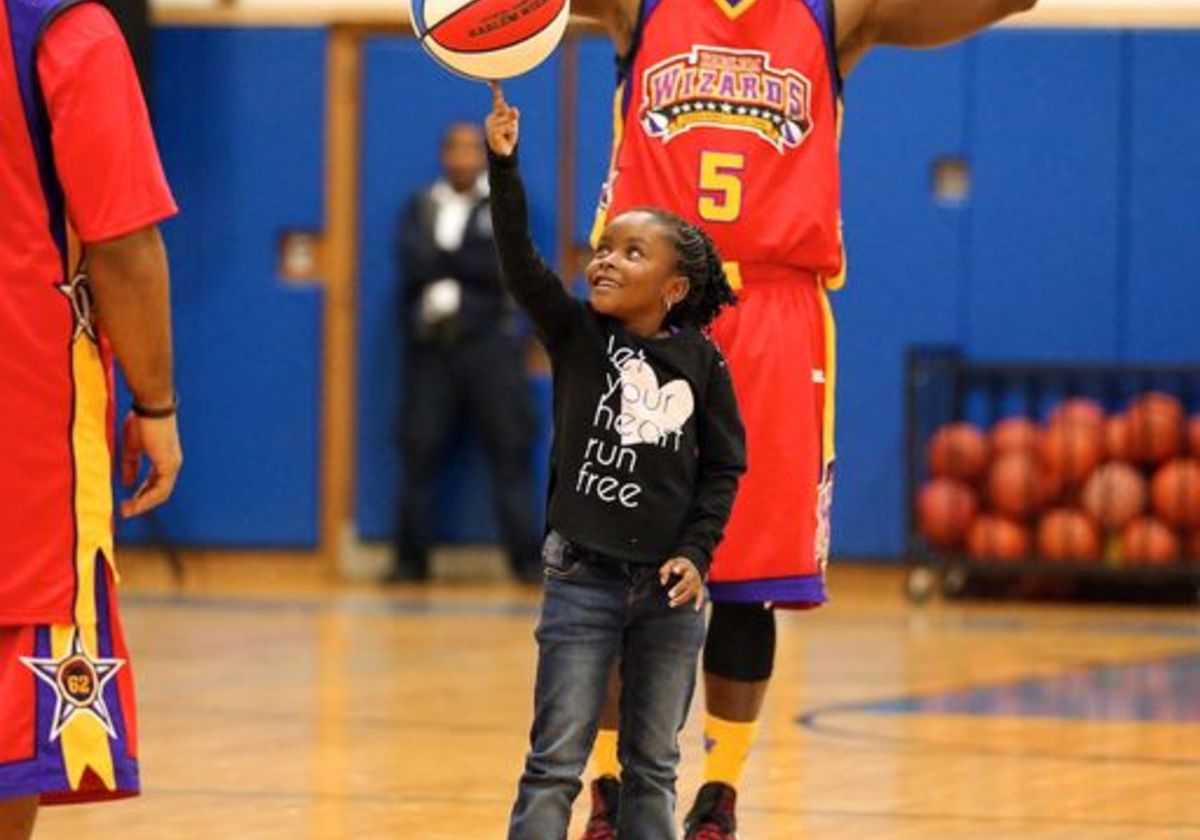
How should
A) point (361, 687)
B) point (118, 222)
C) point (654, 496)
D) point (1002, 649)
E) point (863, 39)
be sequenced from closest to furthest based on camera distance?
point (118, 222), point (654, 496), point (863, 39), point (361, 687), point (1002, 649)

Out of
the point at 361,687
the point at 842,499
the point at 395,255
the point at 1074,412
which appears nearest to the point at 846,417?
the point at 842,499

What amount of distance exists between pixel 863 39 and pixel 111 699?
259 cm

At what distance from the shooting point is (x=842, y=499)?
13891 mm

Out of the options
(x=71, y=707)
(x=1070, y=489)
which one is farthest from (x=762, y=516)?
(x=1070, y=489)

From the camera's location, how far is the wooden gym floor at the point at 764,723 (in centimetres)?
620

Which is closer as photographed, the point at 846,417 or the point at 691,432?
the point at 691,432

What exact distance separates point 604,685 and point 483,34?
3.94 ft

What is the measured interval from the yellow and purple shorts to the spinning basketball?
4.30 feet

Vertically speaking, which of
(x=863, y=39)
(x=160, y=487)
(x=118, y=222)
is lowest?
Answer: (x=160, y=487)

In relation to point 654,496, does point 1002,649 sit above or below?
below

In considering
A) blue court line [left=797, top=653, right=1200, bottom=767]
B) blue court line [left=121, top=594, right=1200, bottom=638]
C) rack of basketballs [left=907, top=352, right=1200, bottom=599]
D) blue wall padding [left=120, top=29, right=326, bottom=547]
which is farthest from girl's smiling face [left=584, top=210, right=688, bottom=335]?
blue wall padding [left=120, top=29, right=326, bottom=547]

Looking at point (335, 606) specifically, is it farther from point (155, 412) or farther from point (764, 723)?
point (155, 412)

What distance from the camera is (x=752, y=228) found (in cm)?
555

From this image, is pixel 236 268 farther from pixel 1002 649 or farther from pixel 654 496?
pixel 654 496
